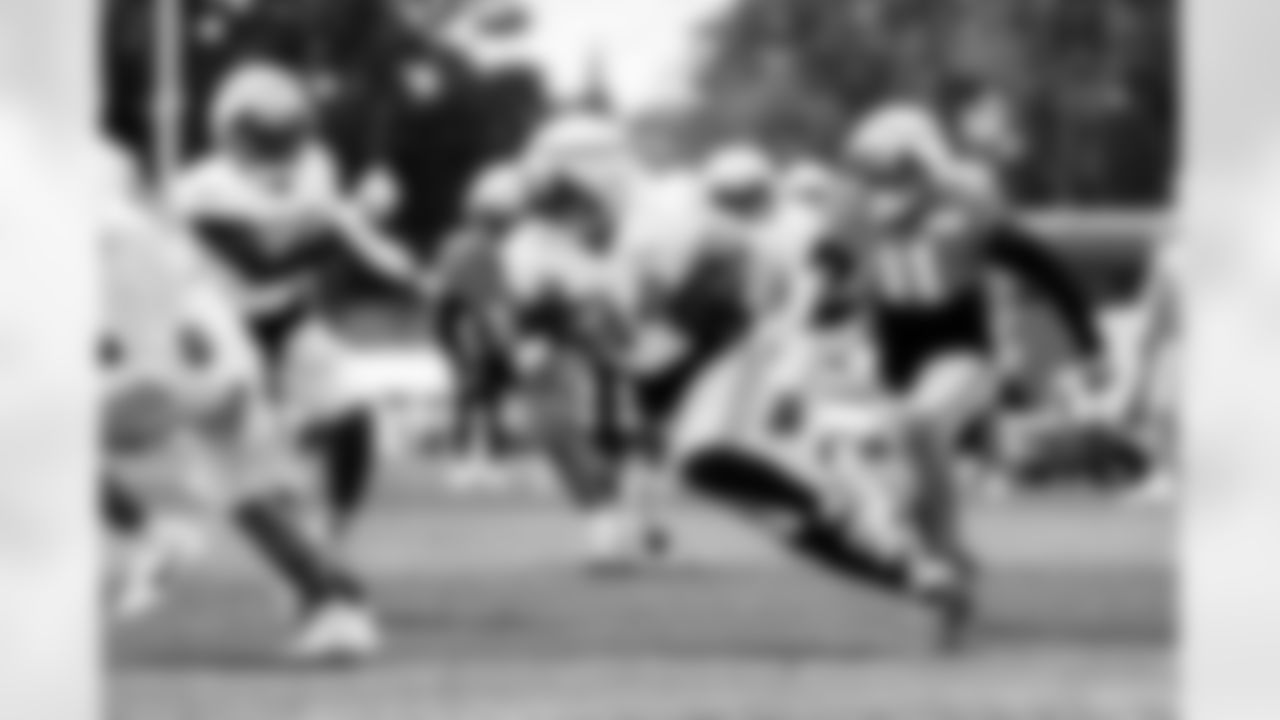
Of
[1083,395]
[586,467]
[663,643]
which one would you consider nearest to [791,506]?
[663,643]

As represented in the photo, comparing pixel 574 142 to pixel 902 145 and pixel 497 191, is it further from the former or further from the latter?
pixel 902 145

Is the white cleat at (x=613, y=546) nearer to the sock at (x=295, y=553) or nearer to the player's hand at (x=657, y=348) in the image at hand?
the player's hand at (x=657, y=348)

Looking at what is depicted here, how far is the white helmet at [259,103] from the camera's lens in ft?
25.2

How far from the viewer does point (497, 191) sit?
403 inches

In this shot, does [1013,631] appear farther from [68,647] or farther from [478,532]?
[68,647]

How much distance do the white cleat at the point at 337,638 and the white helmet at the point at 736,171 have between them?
2.72 m

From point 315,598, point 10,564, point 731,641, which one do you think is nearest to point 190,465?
point 315,598

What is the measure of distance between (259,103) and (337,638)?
1440 millimetres

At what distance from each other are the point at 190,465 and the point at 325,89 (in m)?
2.46

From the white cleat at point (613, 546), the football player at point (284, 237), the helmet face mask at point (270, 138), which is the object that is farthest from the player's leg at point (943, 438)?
the white cleat at point (613, 546)

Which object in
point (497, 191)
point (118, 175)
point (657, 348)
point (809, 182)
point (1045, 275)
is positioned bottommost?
point (1045, 275)

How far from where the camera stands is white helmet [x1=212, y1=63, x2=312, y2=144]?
768cm

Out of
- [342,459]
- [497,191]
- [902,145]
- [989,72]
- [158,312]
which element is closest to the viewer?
[158,312]

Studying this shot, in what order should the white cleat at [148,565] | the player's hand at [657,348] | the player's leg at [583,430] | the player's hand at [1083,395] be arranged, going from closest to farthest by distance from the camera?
the white cleat at [148,565]
the player's hand at [657,348]
the player's leg at [583,430]
the player's hand at [1083,395]
